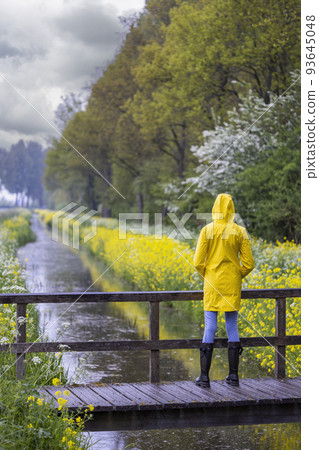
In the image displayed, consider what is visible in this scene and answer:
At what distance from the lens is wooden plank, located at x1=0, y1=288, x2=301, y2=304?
18.7 ft

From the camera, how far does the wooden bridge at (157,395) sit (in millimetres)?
5484

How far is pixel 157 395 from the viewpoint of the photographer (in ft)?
18.7

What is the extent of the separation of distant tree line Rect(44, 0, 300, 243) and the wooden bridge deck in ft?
33.8

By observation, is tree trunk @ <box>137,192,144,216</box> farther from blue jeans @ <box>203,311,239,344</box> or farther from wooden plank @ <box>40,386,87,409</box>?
wooden plank @ <box>40,386,87,409</box>

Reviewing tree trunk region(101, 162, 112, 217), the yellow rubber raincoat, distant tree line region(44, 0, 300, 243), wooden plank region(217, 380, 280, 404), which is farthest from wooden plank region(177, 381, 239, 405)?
tree trunk region(101, 162, 112, 217)

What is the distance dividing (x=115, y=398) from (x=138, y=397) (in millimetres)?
205

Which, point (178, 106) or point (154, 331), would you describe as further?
point (178, 106)

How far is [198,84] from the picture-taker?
22031 mm

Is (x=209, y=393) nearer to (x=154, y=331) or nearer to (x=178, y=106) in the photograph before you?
(x=154, y=331)

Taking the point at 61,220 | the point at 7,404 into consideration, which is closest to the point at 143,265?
the point at 7,404

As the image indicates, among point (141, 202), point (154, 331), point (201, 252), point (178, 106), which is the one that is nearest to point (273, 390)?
point (154, 331)

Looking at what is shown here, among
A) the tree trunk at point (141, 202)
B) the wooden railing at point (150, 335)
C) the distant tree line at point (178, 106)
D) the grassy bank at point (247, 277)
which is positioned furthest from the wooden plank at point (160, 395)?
the tree trunk at point (141, 202)
